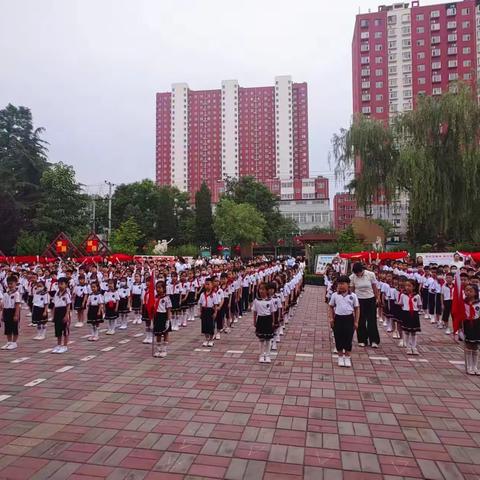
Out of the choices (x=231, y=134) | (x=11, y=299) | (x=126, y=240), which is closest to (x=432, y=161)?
(x=11, y=299)

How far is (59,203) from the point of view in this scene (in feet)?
112

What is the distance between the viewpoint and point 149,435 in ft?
14.4

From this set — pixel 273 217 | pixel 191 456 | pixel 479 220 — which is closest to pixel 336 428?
pixel 191 456

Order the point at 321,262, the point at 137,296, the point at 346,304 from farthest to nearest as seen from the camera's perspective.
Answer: the point at 321,262 < the point at 137,296 < the point at 346,304

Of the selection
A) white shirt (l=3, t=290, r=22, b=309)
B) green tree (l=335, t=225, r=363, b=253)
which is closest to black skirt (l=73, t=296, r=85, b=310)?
white shirt (l=3, t=290, r=22, b=309)

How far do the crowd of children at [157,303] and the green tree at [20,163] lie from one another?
2427 centimetres

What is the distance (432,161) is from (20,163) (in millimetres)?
34394

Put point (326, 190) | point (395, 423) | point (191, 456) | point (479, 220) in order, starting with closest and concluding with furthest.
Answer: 1. point (191, 456)
2. point (395, 423)
3. point (479, 220)
4. point (326, 190)

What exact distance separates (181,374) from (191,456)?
2743mm

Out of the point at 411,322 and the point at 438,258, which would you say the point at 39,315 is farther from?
the point at 438,258

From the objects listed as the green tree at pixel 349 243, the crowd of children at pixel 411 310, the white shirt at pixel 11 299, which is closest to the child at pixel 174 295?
the white shirt at pixel 11 299

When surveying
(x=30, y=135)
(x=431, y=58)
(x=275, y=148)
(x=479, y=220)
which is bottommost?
(x=479, y=220)

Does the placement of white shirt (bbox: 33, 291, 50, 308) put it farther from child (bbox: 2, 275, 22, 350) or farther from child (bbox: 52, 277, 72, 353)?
child (bbox: 52, 277, 72, 353)

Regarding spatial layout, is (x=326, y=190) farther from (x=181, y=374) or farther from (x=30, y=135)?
(x=181, y=374)
